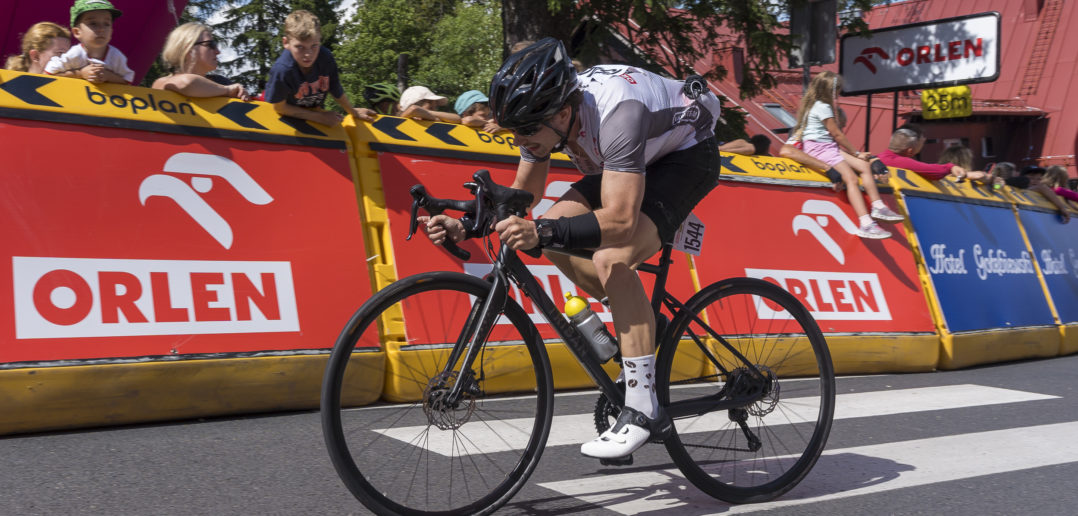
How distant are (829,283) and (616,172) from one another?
4.66 metres

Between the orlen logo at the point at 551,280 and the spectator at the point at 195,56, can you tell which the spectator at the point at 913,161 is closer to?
the orlen logo at the point at 551,280

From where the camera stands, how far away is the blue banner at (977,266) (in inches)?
323

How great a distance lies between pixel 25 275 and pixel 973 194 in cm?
777

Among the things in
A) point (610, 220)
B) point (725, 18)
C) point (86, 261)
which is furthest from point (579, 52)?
point (610, 220)

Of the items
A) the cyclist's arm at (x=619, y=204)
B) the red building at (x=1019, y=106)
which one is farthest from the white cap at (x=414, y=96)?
the red building at (x=1019, y=106)

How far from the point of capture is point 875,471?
4.35 m

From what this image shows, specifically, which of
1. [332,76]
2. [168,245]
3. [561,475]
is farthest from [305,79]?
[561,475]

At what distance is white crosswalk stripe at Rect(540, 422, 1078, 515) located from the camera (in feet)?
12.3

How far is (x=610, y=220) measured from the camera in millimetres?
3258

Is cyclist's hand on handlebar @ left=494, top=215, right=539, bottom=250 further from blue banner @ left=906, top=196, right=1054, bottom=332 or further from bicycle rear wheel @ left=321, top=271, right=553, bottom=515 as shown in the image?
blue banner @ left=906, top=196, right=1054, bottom=332

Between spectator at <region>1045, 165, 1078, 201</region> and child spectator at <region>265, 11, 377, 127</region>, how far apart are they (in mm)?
7949

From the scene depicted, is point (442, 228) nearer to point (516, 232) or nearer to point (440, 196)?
point (516, 232)

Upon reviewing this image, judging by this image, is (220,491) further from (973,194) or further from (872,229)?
(973,194)

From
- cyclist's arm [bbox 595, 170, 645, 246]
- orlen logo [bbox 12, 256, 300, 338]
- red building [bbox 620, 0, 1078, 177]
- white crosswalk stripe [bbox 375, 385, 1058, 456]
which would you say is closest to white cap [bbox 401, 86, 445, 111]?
orlen logo [bbox 12, 256, 300, 338]
